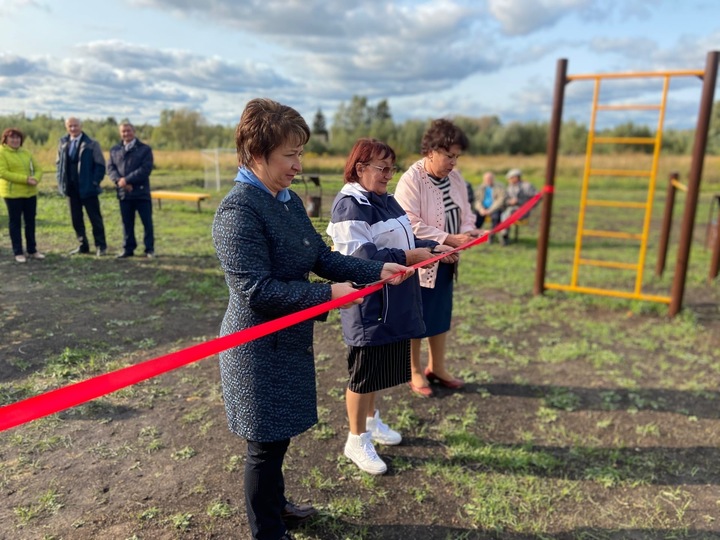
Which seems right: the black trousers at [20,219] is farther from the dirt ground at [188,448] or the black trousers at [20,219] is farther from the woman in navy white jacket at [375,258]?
the woman in navy white jacket at [375,258]

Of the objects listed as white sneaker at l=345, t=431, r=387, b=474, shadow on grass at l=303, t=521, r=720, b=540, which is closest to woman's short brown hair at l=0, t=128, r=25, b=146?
white sneaker at l=345, t=431, r=387, b=474

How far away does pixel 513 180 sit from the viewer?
1063 centimetres

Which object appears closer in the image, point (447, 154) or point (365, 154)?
point (365, 154)

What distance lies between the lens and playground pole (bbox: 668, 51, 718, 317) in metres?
5.20

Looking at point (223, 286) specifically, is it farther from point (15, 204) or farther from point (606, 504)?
point (606, 504)

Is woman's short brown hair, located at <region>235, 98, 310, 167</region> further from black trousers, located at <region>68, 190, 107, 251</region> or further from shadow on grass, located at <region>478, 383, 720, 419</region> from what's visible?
black trousers, located at <region>68, 190, 107, 251</region>

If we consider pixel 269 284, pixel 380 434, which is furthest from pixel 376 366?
pixel 269 284

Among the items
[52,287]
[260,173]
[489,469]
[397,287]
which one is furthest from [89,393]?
[52,287]

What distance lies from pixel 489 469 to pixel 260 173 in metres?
2.18

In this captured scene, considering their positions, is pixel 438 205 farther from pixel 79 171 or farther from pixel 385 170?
pixel 79 171

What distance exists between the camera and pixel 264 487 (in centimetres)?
205

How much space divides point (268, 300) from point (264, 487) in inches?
31.5

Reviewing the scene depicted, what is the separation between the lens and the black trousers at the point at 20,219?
5676 mm

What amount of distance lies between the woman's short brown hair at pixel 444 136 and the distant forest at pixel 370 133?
→ 0.59 feet
